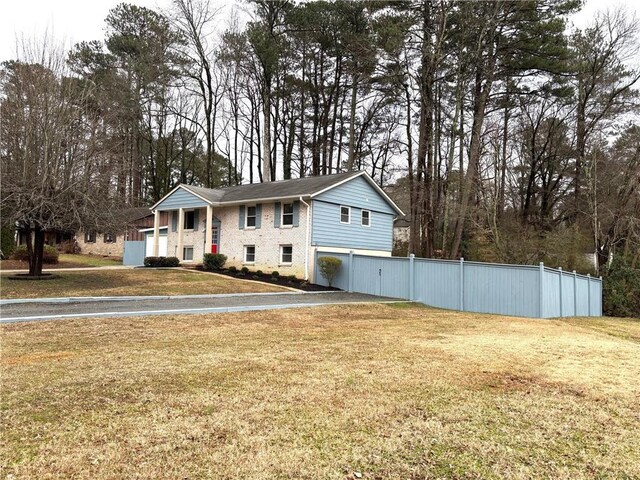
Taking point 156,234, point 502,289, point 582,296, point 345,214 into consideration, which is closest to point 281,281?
point 345,214

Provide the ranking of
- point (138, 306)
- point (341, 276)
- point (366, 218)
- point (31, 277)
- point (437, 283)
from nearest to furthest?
point (138, 306), point (31, 277), point (437, 283), point (341, 276), point (366, 218)

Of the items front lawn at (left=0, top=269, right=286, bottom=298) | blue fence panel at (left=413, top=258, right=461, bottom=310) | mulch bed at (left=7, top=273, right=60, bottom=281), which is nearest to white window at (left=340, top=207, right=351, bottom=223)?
front lawn at (left=0, top=269, right=286, bottom=298)

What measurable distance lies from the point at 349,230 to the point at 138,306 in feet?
43.2

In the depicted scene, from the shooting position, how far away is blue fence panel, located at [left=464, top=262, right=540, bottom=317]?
13.8 m

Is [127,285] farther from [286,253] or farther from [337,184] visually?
[337,184]

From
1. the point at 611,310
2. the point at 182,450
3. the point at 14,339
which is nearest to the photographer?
the point at 182,450

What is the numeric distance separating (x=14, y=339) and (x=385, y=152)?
104 ft

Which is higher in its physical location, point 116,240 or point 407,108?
point 407,108

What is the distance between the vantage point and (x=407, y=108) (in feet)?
91.0

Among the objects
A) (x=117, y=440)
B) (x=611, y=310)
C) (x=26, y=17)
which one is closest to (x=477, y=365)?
(x=117, y=440)

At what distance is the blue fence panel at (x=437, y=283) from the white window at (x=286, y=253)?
21.9 feet

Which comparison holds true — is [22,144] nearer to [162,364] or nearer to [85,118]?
[85,118]

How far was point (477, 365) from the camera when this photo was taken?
5.84 meters

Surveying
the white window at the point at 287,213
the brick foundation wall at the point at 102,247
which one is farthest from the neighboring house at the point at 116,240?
the white window at the point at 287,213
